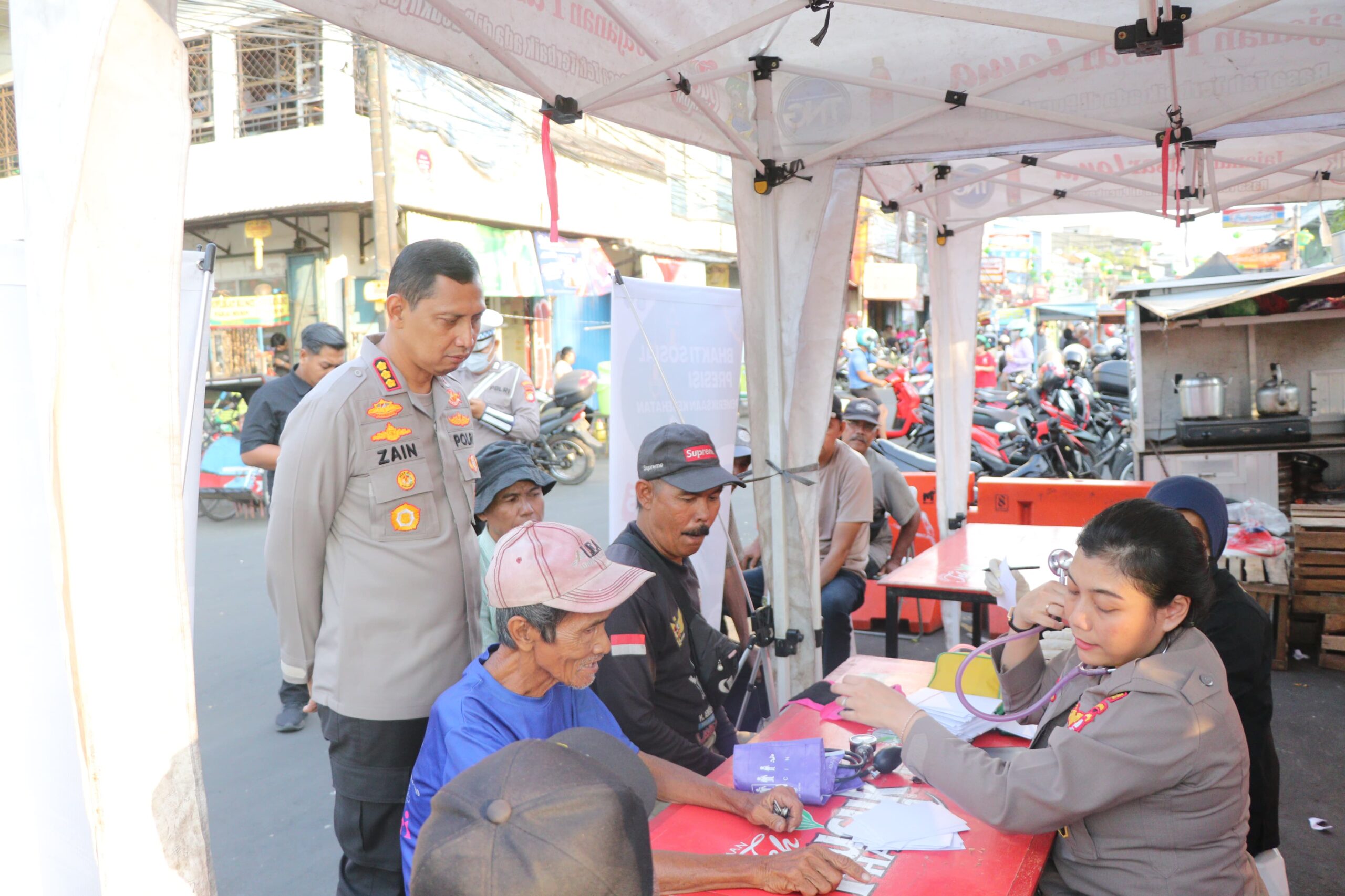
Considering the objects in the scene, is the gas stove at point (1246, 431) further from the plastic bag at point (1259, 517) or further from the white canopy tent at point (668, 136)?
the white canopy tent at point (668, 136)

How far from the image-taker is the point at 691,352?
13.9 ft

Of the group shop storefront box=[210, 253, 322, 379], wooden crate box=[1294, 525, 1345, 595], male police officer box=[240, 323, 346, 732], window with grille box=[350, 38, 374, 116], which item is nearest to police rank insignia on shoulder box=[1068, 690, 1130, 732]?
male police officer box=[240, 323, 346, 732]

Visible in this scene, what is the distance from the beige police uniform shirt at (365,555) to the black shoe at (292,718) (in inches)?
97.3

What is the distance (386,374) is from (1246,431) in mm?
7000

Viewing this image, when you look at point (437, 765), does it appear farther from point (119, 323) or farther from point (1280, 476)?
point (1280, 476)

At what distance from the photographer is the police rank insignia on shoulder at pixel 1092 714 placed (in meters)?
1.84

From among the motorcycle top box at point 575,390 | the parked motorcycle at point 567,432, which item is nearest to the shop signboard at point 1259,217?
the motorcycle top box at point 575,390

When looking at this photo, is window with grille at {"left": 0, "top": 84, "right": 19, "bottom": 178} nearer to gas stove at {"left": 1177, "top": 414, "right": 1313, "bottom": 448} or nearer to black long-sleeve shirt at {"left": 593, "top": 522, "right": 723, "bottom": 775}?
black long-sleeve shirt at {"left": 593, "top": 522, "right": 723, "bottom": 775}

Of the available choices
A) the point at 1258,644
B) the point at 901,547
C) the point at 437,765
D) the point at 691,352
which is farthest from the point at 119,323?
the point at 901,547

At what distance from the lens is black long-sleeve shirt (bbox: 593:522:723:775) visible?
2336 mm

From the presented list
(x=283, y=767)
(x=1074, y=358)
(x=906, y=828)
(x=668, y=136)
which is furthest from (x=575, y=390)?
(x=906, y=828)

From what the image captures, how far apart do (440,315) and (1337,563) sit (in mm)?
5453

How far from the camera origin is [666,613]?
247cm

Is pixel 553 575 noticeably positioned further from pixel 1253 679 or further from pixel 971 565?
pixel 971 565
